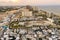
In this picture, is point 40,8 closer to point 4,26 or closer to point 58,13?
point 58,13

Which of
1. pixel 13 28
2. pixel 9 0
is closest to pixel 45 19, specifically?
pixel 13 28

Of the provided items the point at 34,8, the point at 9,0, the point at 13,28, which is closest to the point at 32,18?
the point at 34,8

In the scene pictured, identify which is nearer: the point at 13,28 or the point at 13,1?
the point at 13,28

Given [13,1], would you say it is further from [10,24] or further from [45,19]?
[45,19]

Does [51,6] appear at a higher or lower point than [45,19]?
higher

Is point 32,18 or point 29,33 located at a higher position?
point 32,18

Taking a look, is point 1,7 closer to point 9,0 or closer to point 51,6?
point 9,0

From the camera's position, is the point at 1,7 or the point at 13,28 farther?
the point at 1,7

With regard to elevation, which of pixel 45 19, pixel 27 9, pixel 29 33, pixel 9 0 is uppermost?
pixel 9 0
